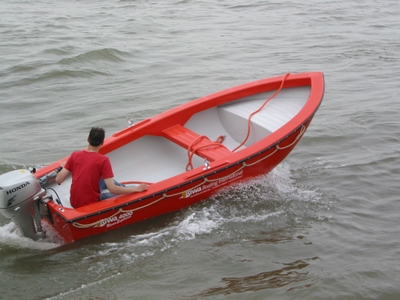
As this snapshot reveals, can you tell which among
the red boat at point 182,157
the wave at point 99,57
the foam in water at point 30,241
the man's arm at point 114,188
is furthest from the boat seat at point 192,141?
the wave at point 99,57

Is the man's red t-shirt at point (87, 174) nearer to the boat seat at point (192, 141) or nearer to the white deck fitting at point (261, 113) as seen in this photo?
the boat seat at point (192, 141)

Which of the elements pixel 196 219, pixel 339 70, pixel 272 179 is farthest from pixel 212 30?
pixel 196 219

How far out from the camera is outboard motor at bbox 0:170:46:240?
525cm

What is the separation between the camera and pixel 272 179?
7.07m

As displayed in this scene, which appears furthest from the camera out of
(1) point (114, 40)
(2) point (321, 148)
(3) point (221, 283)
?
(1) point (114, 40)

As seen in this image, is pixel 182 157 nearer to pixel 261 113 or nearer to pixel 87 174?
pixel 261 113

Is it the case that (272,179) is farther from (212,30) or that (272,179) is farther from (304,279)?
(212,30)

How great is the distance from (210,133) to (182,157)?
0.65m

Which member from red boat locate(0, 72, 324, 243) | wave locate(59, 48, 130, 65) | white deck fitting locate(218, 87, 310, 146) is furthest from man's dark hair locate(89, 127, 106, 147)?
wave locate(59, 48, 130, 65)

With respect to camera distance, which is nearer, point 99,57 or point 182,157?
point 182,157

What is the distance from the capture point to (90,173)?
5.55m

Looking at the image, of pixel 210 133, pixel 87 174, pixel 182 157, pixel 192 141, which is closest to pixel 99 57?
pixel 210 133

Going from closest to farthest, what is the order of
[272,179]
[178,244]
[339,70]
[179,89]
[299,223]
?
1. [178,244]
2. [299,223]
3. [272,179]
4. [179,89]
5. [339,70]

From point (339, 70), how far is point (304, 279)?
24.4 ft
